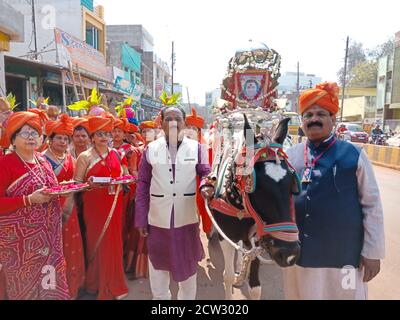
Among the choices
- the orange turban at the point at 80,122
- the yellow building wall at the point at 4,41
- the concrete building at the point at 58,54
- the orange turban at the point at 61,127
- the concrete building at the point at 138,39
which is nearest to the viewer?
the orange turban at the point at 61,127

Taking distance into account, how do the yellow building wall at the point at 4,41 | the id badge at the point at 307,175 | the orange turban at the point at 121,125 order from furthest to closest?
the yellow building wall at the point at 4,41, the orange turban at the point at 121,125, the id badge at the point at 307,175

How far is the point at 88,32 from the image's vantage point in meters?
20.2

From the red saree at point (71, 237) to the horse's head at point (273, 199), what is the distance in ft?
6.14

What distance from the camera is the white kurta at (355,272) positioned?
2203 millimetres

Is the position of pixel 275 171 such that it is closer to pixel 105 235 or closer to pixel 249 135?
pixel 249 135

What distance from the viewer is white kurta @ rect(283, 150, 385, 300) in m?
2.20

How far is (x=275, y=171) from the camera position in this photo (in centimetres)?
215

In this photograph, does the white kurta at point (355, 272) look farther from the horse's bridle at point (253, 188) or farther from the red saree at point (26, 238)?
the red saree at point (26, 238)

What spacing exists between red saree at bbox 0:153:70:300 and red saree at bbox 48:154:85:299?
1.55ft

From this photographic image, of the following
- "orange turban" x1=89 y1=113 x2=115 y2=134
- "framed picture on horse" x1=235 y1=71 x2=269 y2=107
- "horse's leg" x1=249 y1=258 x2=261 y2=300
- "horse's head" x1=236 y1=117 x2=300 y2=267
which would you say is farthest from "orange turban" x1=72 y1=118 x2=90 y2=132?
"framed picture on horse" x1=235 y1=71 x2=269 y2=107

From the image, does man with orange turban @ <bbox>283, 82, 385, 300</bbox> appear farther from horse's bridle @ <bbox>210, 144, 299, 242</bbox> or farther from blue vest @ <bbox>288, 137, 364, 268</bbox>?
horse's bridle @ <bbox>210, 144, 299, 242</bbox>

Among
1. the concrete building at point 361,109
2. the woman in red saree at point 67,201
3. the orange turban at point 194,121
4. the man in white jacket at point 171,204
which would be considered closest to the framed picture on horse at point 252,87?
the orange turban at point 194,121

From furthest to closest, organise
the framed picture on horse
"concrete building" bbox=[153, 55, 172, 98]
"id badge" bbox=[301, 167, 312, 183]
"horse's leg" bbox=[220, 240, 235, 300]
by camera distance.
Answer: "concrete building" bbox=[153, 55, 172, 98] → the framed picture on horse → "horse's leg" bbox=[220, 240, 235, 300] → "id badge" bbox=[301, 167, 312, 183]
